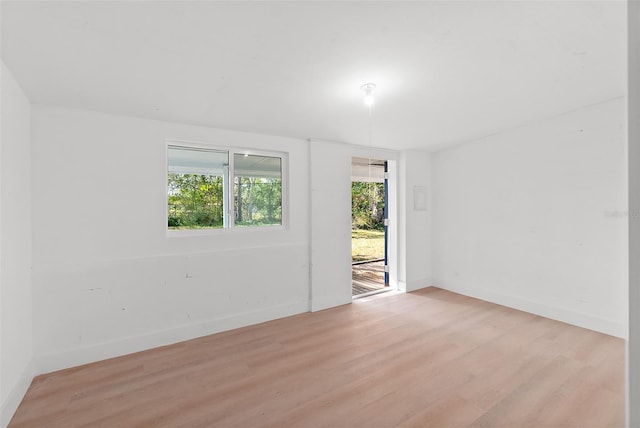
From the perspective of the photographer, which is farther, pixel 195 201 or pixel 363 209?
pixel 363 209

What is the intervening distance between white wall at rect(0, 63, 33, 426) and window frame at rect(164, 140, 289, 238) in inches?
38.7

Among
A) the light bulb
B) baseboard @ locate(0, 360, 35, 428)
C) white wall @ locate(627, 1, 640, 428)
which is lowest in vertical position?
baseboard @ locate(0, 360, 35, 428)

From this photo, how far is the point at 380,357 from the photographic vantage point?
2.68 m

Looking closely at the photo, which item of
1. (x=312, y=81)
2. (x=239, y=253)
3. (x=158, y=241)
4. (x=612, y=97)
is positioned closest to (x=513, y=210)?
(x=612, y=97)

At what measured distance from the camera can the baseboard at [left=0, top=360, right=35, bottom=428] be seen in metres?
1.85

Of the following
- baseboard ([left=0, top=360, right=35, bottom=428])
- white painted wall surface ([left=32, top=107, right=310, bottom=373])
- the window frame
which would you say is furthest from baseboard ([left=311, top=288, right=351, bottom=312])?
baseboard ([left=0, top=360, right=35, bottom=428])

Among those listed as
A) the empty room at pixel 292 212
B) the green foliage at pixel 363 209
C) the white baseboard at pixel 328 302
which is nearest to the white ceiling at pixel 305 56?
the empty room at pixel 292 212

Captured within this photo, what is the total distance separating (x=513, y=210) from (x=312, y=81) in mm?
3100

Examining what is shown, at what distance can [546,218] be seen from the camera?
142 inches

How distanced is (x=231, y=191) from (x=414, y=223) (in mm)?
2849

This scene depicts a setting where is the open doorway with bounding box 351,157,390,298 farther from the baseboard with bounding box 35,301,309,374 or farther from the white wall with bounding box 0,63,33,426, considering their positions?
the white wall with bounding box 0,63,33,426

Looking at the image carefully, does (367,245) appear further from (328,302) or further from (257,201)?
(257,201)

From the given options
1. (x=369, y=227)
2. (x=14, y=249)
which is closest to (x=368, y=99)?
(x=14, y=249)

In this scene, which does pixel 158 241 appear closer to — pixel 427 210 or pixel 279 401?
pixel 279 401
